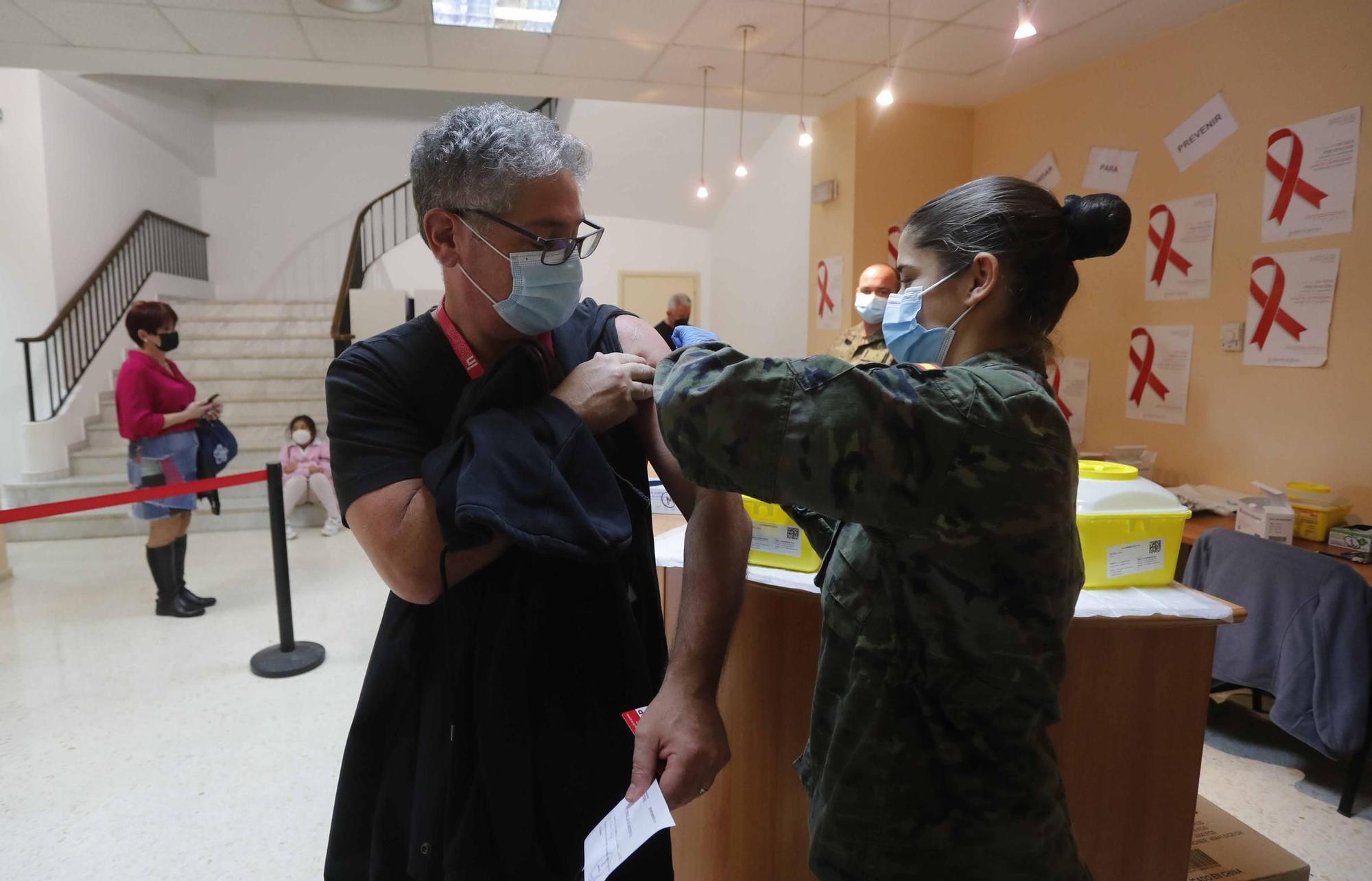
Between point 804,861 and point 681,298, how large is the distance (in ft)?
18.5

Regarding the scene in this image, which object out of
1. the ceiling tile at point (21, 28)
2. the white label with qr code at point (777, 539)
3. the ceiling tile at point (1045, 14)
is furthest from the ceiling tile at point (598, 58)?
the white label with qr code at point (777, 539)

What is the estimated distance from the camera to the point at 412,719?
0.95 meters

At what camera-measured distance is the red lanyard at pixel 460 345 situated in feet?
3.17

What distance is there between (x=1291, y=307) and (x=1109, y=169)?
48.5 inches

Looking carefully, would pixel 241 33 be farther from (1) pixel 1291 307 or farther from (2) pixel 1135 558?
(1) pixel 1291 307

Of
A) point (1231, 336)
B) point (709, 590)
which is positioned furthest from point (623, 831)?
point (1231, 336)

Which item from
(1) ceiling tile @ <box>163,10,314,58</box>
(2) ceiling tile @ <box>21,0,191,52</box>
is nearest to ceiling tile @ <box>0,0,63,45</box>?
(2) ceiling tile @ <box>21,0,191,52</box>

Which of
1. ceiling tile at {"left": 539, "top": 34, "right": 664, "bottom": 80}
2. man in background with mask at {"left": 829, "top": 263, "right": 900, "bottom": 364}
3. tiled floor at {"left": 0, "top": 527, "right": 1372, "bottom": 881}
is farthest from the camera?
ceiling tile at {"left": 539, "top": 34, "right": 664, "bottom": 80}

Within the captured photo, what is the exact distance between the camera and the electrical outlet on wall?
10.9ft

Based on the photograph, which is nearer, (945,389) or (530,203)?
(945,389)

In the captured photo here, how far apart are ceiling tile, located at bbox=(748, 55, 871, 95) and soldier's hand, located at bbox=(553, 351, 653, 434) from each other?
12.6ft

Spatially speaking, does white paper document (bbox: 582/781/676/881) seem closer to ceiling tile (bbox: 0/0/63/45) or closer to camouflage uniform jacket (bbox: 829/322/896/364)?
camouflage uniform jacket (bbox: 829/322/896/364)

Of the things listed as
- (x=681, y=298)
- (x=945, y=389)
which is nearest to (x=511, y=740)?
(x=945, y=389)

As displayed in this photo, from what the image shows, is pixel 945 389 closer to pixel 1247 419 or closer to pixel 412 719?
pixel 412 719
